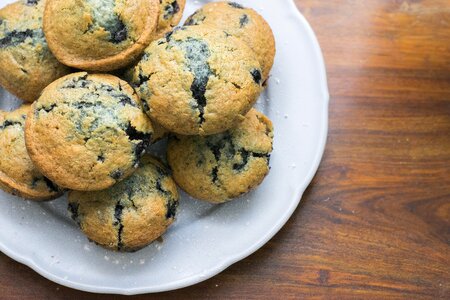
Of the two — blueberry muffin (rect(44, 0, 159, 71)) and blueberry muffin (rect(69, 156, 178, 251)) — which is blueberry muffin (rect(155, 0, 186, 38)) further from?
blueberry muffin (rect(69, 156, 178, 251))

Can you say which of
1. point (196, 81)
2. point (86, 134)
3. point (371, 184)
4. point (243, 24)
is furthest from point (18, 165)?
point (371, 184)

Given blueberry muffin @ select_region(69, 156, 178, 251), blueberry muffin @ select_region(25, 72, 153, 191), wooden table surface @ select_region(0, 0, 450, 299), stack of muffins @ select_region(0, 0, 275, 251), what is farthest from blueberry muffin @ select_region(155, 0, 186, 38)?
wooden table surface @ select_region(0, 0, 450, 299)

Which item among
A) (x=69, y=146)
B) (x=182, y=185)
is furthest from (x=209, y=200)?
(x=69, y=146)

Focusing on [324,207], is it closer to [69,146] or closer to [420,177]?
[420,177]

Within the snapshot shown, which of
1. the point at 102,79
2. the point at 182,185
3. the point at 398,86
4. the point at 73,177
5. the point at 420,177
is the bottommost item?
the point at 420,177

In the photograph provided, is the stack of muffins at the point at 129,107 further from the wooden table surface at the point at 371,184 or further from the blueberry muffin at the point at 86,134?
the wooden table surface at the point at 371,184

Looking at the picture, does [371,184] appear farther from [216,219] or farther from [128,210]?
[128,210]
